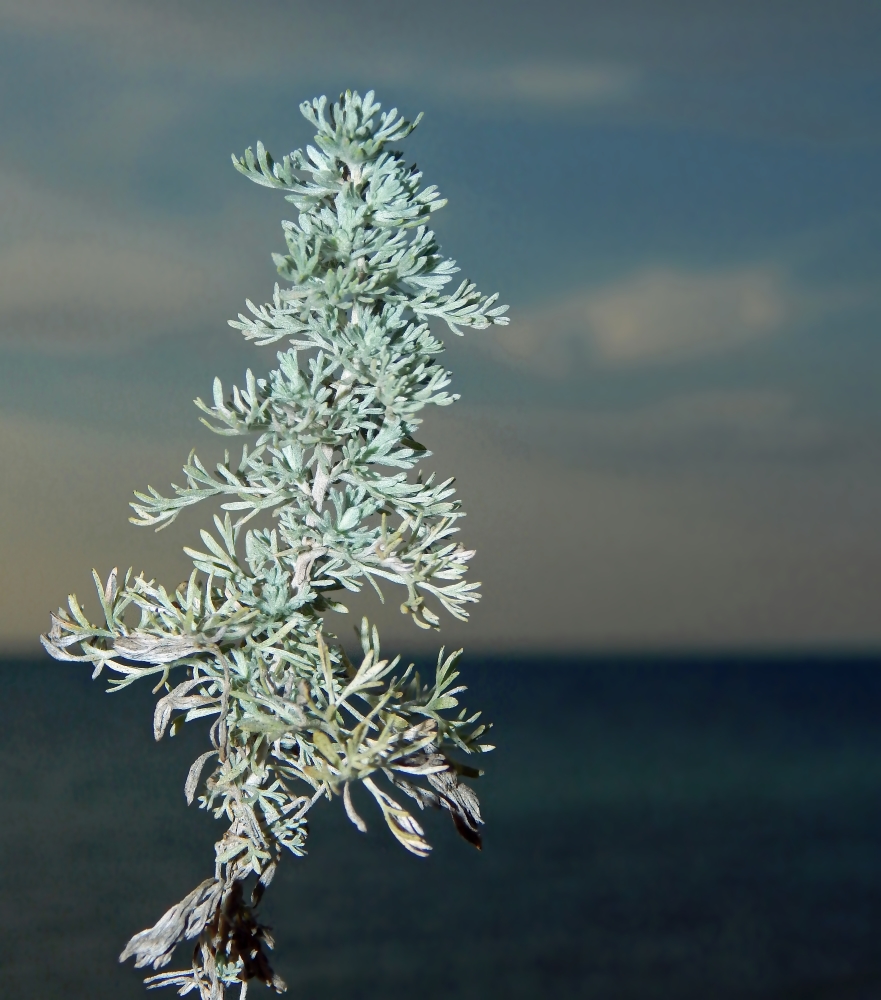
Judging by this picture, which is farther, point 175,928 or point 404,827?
point 175,928

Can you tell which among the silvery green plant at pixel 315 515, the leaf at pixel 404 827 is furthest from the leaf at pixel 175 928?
the leaf at pixel 404 827

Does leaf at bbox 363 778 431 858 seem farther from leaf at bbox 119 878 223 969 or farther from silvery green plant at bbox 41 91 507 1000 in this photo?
leaf at bbox 119 878 223 969

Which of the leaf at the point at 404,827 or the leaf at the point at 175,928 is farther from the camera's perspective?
the leaf at the point at 175,928

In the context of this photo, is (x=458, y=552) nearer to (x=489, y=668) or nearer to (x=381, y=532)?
(x=381, y=532)

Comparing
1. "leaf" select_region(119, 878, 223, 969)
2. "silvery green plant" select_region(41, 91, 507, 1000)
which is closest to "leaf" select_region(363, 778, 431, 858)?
"silvery green plant" select_region(41, 91, 507, 1000)

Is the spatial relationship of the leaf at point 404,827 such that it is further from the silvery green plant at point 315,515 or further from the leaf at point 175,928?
the leaf at point 175,928

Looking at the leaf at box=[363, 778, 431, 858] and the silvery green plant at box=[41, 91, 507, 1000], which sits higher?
the silvery green plant at box=[41, 91, 507, 1000]

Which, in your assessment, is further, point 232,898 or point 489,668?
point 489,668

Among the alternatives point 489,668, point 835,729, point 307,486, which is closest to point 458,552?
point 307,486
